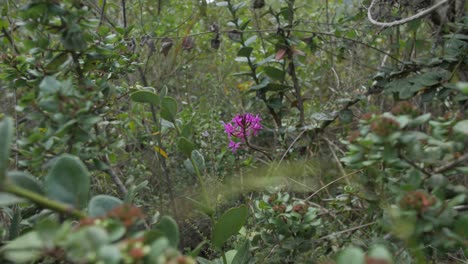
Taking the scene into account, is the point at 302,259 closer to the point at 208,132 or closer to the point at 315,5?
the point at 208,132

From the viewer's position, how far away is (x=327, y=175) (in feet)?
7.27

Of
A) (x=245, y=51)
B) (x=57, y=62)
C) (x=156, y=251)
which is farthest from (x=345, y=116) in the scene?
(x=156, y=251)

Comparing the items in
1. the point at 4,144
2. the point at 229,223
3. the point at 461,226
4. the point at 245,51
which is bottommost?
the point at 229,223

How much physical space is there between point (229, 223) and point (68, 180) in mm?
471

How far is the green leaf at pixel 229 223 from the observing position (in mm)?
1193

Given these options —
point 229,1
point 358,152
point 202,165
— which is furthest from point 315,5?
point 358,152

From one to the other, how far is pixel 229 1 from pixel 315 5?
169 cm

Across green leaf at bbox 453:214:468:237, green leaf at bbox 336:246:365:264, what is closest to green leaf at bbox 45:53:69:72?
green leaf at bbox 336:246:365:264

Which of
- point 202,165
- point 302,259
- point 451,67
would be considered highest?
point 451,67

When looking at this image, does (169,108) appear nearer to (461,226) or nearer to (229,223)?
(229,223)

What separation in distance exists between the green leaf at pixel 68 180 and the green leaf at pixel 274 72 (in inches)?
51.2

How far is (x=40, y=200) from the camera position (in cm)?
72

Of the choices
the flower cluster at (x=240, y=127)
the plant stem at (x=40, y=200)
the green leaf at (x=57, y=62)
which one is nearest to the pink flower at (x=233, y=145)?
the flower cluster at (x=240, y=127)

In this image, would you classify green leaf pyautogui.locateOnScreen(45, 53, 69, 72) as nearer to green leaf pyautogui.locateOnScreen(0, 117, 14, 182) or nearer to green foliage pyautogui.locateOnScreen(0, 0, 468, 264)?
green foliage pyautogui.locateOnScreen(0, 0, 468, 264)
